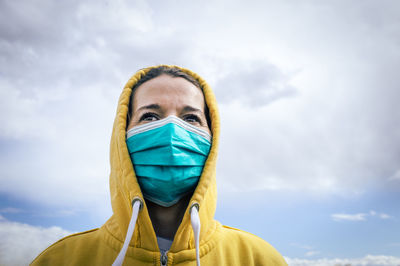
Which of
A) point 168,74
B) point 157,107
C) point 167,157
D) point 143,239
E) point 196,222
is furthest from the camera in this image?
point 168,74

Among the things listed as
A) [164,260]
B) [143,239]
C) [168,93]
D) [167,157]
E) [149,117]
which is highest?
[168,93]

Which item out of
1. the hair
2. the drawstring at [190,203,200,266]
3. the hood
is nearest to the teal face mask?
the hood

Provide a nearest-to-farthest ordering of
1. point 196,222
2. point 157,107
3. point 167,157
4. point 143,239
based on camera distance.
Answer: point 196,222 → point 143,239 → point 167,157 → point 157,107

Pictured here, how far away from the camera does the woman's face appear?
2867 mm

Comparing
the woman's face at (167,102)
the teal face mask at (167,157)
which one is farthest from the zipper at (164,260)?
the woman's face at (167,102)

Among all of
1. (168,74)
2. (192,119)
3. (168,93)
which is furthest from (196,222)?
(168,74)

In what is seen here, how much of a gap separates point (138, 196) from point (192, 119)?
1053 mm

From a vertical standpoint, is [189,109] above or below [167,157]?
above

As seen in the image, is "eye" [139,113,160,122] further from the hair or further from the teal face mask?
the hair

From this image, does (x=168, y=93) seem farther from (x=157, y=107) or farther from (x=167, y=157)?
(x=167, y=157)

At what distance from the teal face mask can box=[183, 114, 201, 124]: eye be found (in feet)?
0.34

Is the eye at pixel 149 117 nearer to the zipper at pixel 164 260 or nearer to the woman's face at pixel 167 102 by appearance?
the woman's face at pixel 167 102

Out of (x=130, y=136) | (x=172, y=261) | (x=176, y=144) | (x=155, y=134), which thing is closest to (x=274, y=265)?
(x=172, y=261)

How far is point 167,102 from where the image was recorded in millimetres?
2879
